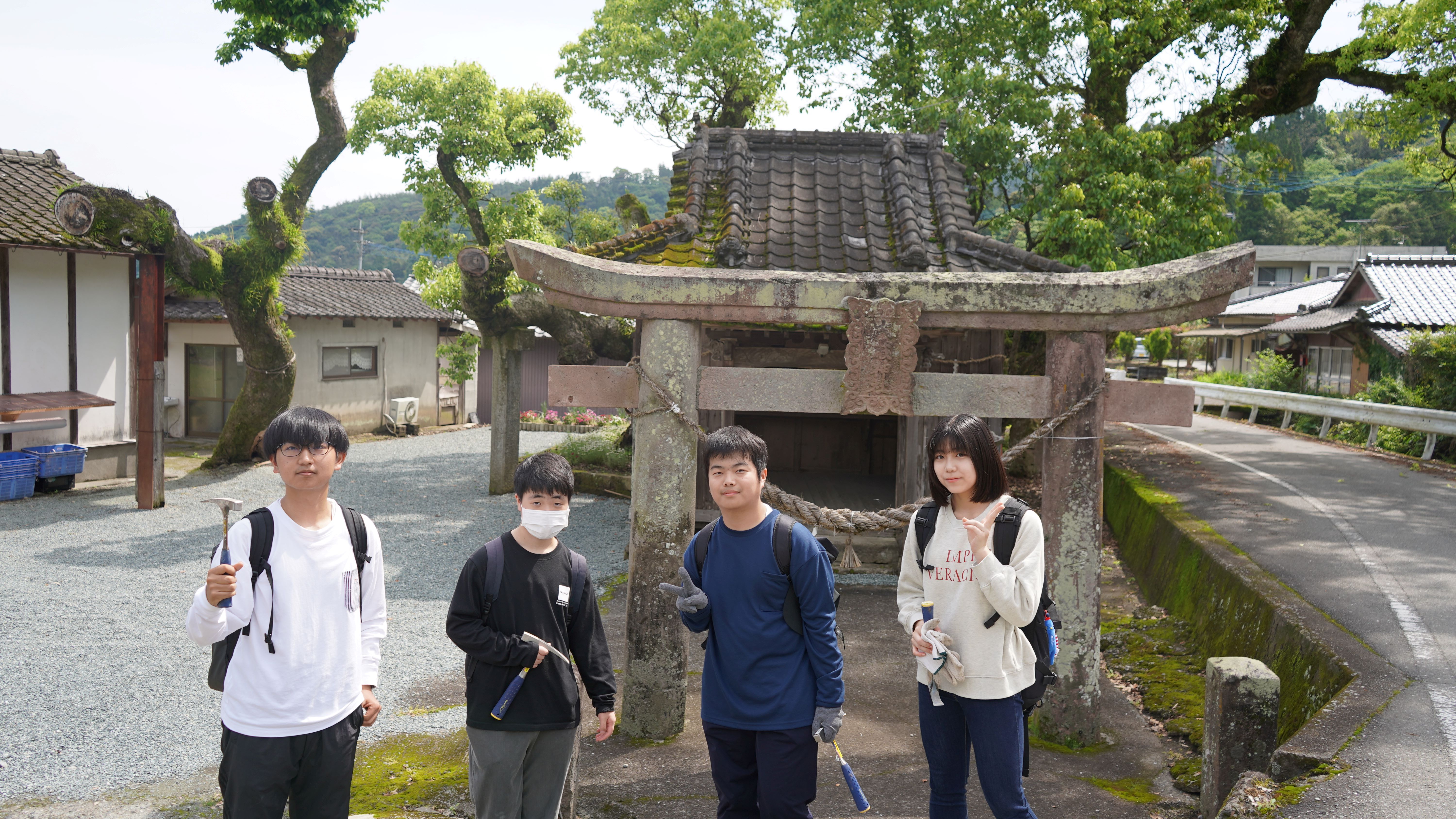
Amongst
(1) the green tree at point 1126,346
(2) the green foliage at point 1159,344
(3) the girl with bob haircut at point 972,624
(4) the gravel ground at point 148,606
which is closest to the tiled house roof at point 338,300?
(4) the gravel ground at point 148,606

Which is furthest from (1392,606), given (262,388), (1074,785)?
(262,388)

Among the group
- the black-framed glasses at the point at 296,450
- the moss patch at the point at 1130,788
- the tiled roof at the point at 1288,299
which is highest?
the tiled roof at the point at 1288,299

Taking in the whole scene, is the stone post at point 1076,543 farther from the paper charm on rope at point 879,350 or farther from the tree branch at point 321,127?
the tree branch at point 321,127

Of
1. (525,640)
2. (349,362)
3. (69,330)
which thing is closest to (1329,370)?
(349,362)

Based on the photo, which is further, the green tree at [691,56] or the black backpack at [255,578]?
the green tree at [691,56]

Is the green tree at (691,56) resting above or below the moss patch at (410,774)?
above

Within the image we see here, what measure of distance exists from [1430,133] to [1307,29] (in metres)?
3.47

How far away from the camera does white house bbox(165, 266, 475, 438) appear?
63.0ft

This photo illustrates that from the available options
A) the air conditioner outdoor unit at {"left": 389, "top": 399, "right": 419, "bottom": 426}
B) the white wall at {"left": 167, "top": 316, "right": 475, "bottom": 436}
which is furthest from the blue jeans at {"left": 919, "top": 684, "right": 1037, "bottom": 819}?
the air conditioner outdoor unit at {"left": 389, "top": 399, "right": 419, "bottom": 426}

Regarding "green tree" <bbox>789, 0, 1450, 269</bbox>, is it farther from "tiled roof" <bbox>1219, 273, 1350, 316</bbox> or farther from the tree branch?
"tiled roof" <bbox>1219, 273, 1350, 316</bbox>

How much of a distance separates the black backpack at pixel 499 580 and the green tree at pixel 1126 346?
107 feet

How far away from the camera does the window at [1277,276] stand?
42.6m

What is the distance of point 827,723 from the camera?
3.26 m

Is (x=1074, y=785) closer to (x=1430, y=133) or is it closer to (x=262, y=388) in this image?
(x=262, y=388)
